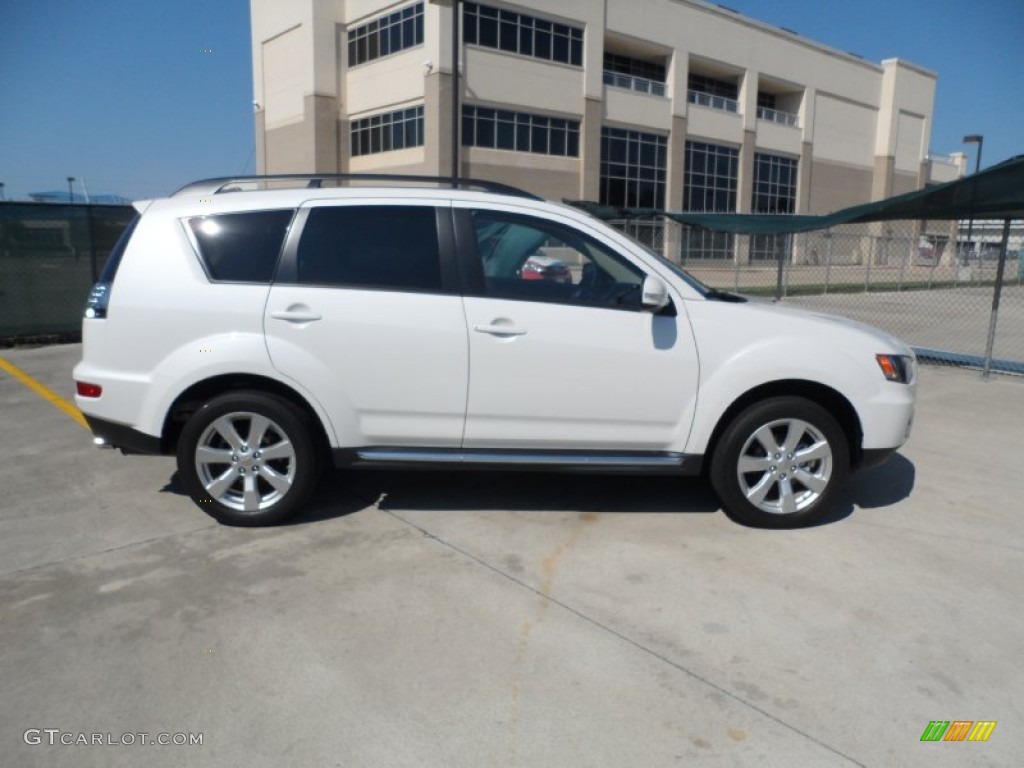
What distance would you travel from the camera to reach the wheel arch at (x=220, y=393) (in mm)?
4547

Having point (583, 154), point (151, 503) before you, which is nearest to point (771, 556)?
point (151, 503)

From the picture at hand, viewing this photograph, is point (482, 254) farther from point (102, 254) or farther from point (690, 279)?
point (102, 254)

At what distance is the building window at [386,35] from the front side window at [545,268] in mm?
31594

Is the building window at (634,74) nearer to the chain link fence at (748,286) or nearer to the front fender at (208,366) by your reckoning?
the chain link fence at (748,286)

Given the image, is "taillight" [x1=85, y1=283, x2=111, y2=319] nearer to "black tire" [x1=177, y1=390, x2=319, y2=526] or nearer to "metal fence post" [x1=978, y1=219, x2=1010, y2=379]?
"black tire" [x1=177, y1=390, x2=319, y2=526]

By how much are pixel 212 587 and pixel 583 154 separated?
117 feet

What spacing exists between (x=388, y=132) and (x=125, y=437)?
33362 millimetres

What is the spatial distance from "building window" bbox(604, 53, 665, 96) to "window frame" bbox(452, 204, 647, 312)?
36.4 meters

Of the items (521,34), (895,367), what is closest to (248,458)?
(895,367)

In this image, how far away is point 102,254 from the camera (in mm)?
12508

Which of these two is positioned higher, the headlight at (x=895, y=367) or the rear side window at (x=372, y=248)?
the rear side window at (x=372, y=248)

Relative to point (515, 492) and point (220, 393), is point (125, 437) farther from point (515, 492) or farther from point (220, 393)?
point (515, 492)

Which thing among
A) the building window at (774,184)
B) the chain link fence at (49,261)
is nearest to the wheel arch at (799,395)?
the chain link fence at (49,261)

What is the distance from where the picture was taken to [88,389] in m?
4.63
